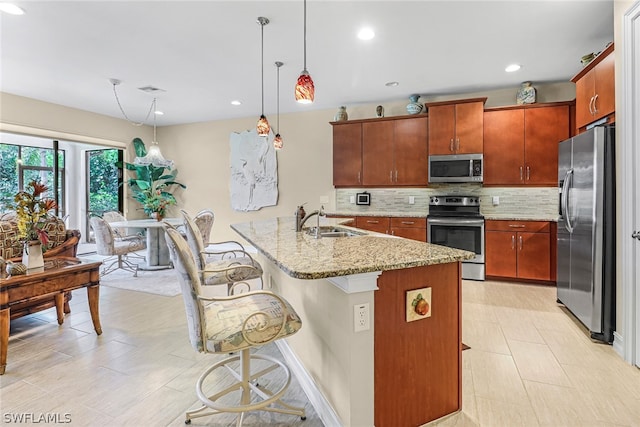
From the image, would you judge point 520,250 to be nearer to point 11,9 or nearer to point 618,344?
point 618,344

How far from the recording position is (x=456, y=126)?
444 cm

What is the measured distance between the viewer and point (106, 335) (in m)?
2.75

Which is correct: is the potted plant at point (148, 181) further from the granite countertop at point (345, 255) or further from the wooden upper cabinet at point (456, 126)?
the granite countertop at point (345, 255)

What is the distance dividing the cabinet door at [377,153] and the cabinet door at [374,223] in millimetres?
603

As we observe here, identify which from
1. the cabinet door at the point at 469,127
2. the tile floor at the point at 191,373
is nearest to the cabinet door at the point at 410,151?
the cabinet door at the point at 469,127

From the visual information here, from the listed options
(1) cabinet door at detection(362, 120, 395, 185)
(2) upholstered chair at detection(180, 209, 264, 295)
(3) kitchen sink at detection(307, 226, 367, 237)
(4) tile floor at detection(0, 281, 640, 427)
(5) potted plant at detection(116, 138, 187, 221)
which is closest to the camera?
(4) tile floor at detection(0, 281, 640, 427)

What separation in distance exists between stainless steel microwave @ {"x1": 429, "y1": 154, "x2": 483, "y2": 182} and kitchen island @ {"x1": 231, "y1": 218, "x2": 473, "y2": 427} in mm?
3059

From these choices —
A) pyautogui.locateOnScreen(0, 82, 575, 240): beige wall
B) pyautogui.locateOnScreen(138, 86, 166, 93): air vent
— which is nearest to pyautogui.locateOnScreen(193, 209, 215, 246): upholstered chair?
→ pyautogui.locateOnScreen(0, 82, 575, 240): beige wall

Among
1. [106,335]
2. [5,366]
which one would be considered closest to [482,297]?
[106,335]

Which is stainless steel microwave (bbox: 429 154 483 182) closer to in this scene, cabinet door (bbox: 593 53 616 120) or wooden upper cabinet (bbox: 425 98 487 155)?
wooden upper cabinet (bbox: 425 98 487 155)

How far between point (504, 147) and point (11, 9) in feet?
17.6

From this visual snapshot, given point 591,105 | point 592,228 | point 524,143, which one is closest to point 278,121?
point 524,143

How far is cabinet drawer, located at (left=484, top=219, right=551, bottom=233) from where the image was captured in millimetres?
4020

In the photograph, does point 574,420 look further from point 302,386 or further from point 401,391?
point 302,386
